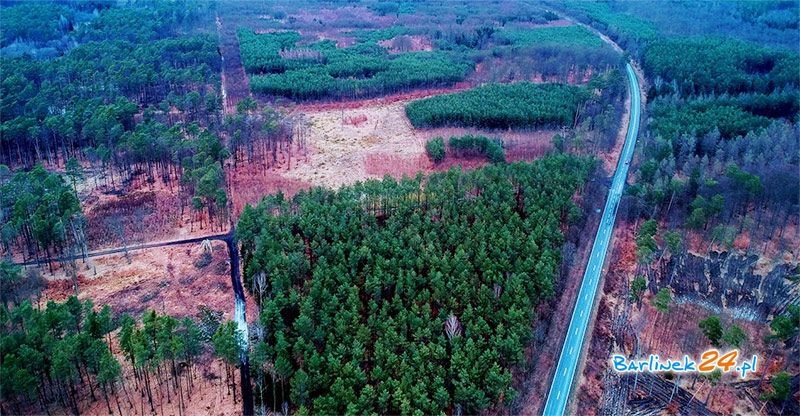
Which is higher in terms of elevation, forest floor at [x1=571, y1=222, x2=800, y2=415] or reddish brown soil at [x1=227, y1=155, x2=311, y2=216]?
reddish brown soil at [x1=227, y1=155, x2=311, y2=216]

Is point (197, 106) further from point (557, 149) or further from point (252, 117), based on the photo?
point (557, 149)

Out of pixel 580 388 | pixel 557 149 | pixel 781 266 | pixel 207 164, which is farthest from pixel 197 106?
pixel 781 266

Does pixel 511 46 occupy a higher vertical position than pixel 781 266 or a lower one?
higher

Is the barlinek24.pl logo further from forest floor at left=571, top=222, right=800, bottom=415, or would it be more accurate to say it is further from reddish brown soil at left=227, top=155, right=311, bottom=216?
reddish brown soil at left=227, top=155, right=311, bottom=216

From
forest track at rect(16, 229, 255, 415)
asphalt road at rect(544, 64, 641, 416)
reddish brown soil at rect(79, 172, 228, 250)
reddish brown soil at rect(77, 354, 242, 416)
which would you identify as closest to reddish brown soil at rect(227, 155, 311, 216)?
reddish brown soil at rect(79, 172, 228, 250)

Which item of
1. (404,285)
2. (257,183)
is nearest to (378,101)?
(257,183)

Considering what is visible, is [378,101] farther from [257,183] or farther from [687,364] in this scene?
[687,364]

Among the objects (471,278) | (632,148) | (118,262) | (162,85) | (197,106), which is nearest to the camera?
(471,278)

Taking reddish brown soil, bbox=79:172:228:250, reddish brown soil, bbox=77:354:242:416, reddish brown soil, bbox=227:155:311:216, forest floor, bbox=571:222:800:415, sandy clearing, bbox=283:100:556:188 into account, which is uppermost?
sandy clearing, bbox=283:100:556:188
